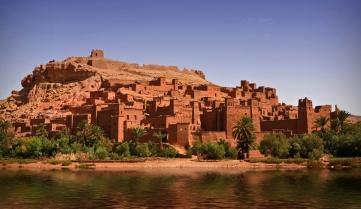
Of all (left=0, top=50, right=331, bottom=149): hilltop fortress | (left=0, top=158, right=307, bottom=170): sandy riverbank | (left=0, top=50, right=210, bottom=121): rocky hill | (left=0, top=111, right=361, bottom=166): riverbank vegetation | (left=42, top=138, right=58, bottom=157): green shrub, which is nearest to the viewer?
(left=0, top=158, right=307, bottom=170): sandy riverbank

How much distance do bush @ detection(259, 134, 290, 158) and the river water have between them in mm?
11496

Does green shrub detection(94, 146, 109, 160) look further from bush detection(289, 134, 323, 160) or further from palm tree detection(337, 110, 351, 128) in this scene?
palm tree detection(337, 110, 351, 128)

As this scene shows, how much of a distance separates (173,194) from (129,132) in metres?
26.4

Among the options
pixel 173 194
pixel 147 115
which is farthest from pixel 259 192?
pixel 147 115

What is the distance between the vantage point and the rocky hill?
65.4 m

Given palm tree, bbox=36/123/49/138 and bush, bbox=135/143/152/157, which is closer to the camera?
bush, bbox=135/143/152/157

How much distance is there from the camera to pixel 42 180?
3381 centimetres

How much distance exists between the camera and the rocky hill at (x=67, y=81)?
6544cm

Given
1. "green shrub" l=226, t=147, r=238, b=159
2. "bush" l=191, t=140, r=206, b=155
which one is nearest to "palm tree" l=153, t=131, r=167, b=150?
"bush" l=191, t=140, r=206, b=155

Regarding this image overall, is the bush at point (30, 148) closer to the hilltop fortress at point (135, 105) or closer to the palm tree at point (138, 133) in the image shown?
the hilltop fortress at point (135, 105)

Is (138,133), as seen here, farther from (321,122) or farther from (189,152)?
(321,122)

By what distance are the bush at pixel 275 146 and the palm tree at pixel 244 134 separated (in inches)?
66.6

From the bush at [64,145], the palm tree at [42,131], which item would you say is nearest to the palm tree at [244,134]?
the bush at [64,145]

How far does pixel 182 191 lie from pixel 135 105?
29746 mm
